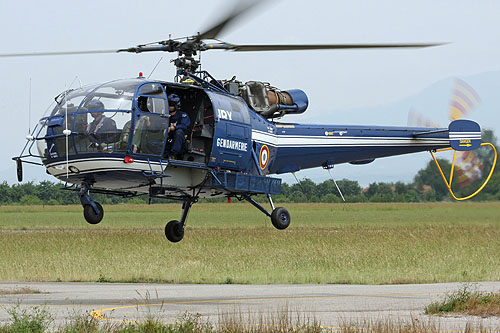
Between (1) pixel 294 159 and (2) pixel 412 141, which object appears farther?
(2) pixel 412 141

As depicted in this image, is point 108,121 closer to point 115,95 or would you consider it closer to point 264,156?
point 115,95

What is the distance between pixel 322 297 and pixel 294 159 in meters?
4.44

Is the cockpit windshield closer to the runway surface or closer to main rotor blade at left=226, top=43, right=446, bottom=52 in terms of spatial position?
main rotor blade at left=226, top=43, right=446, bottom=52

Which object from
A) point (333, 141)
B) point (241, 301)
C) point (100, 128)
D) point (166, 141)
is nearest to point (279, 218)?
point (241, 301)

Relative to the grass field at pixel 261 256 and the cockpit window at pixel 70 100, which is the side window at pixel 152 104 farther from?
the grass field at pixel 261 256

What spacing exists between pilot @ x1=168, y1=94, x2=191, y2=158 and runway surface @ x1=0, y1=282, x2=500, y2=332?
3.82 meters

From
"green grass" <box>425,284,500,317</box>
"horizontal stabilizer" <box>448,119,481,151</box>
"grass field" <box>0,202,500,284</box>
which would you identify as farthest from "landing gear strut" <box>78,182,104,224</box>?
"horizontal stabilizer" <box>448,119,481,151</box>

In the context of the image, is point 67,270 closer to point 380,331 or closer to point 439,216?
point 380,331

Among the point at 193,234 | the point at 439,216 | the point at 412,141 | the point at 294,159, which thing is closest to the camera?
the point at 294,159

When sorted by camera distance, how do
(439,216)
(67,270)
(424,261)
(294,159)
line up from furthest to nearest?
(439,216), (424,261), (67,270), (294,159)

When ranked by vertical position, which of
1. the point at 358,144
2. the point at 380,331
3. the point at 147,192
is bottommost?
the point at 380,331

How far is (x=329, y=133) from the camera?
2638 centimetres

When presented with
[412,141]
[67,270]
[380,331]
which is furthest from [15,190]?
[380,331]

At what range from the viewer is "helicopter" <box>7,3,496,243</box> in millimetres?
19906
